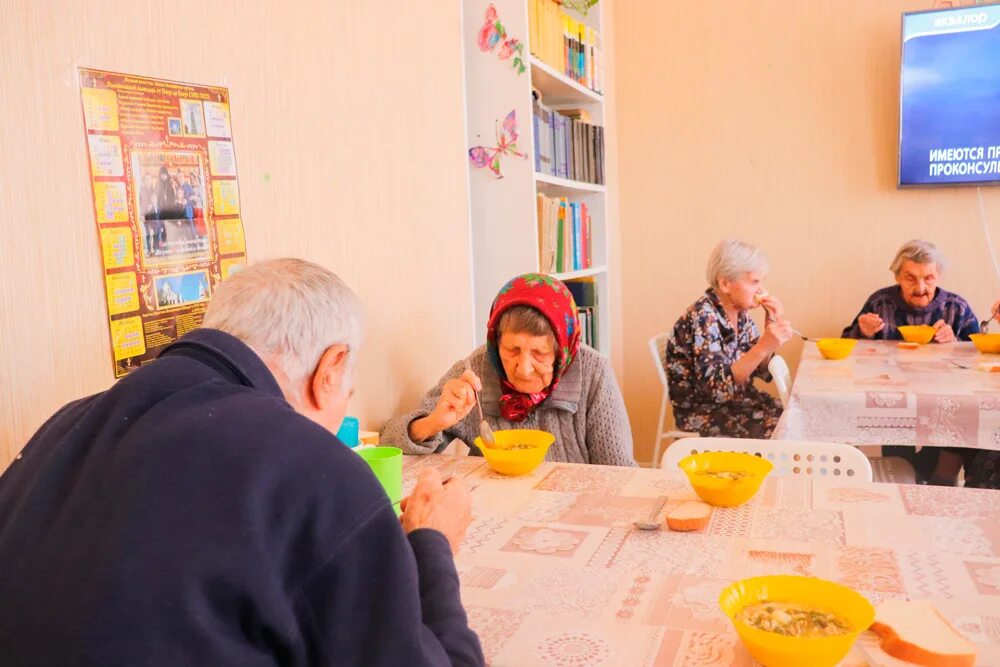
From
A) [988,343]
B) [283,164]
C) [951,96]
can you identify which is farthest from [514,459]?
[951,96]

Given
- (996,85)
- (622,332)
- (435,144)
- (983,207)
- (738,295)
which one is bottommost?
(622,332)

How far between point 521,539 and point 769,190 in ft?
10.5

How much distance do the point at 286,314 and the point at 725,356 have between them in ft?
8.01

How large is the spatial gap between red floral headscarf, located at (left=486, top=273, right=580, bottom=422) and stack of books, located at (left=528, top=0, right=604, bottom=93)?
1.19 m

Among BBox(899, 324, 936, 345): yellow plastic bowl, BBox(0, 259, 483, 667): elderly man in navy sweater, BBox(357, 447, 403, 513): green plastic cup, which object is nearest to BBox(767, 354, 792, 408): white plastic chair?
BBox(899, 324, 936, 345): yellow plastic bowl

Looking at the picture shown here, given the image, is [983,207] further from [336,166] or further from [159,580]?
[159,580]

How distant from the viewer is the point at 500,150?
9.29 ft

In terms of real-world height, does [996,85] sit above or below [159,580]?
above

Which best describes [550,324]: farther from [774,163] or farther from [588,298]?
[774,163]

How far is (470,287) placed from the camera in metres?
2.66

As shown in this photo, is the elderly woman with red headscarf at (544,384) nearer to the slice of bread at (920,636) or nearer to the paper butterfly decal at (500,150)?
the paper butterfly decal at (500,150)

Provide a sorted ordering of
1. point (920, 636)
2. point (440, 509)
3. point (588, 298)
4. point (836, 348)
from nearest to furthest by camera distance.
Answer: point (920, 636), point (440, 509), point (836, 348), point (588, 298)

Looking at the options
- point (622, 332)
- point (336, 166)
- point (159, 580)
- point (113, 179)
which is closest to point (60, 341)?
point (113, 179)

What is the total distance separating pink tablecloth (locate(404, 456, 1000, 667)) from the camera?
987mm
